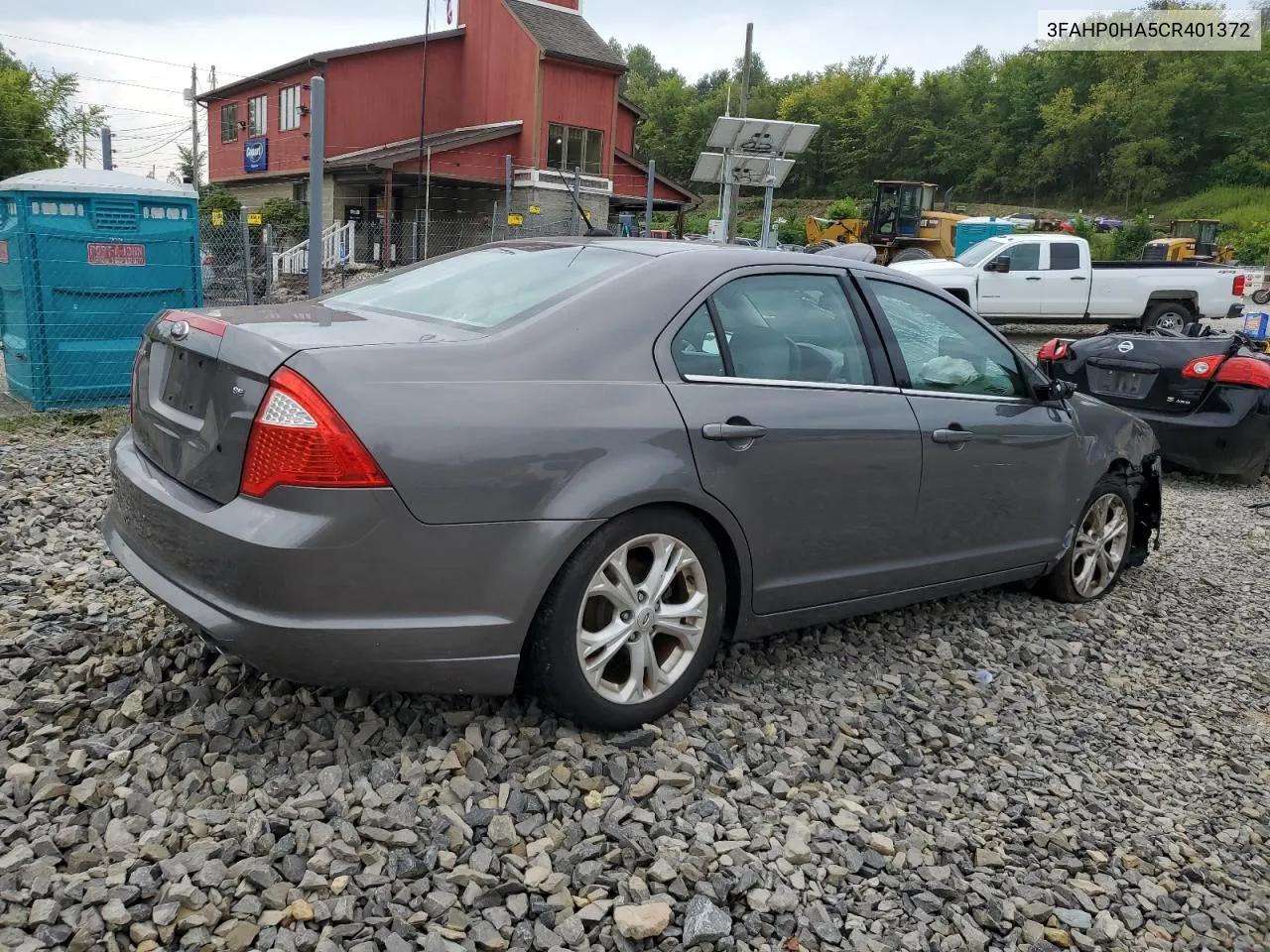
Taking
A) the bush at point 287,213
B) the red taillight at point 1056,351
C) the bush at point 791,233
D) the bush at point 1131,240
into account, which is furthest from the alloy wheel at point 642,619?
the bush at point 1131,240

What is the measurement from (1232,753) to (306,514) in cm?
319

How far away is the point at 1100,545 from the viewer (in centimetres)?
503

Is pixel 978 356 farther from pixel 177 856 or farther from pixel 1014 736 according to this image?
pixel 177 856

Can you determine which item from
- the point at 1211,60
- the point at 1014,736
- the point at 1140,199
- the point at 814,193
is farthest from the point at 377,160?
the point at 1211,60

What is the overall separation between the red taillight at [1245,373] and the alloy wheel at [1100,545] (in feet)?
11.0

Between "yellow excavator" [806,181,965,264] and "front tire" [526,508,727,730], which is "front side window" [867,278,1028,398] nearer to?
"front tire" [526,508,727,730]

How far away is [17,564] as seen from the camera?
4141mm

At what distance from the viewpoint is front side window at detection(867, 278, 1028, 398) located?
4.01m

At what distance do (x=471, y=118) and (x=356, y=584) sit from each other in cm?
3258

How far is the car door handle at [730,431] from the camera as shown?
317cm

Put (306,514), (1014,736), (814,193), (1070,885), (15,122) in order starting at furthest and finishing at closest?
(814,193)
(15,122)
(1014,736)
(1070,885)
(306,514)

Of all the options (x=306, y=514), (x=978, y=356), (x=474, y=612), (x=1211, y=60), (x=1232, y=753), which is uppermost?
(x=1211, y=60)

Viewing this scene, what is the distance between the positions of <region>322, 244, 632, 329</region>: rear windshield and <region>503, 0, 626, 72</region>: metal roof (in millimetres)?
28368

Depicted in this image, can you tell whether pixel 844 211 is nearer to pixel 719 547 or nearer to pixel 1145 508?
→ pixel 1145 508
